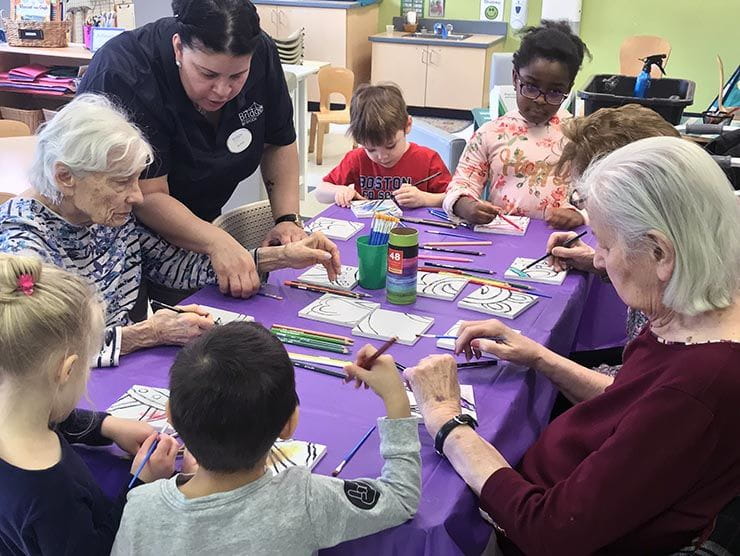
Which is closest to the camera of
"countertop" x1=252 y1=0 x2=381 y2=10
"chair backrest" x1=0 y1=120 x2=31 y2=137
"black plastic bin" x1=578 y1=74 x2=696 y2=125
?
"black plastic bin" x1=578 y1=74 x2=696 y2=125

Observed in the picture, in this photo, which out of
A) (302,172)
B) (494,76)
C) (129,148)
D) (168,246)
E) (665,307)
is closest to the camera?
(665,307)

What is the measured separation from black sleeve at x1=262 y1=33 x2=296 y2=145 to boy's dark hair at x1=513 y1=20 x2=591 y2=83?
0.81 m

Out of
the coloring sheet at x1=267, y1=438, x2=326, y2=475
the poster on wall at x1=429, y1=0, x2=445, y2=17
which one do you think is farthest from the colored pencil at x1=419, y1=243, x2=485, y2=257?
the poster on wall at x1=429, y1=0, x2=445, y2=17

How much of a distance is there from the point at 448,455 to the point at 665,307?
42 centimetres

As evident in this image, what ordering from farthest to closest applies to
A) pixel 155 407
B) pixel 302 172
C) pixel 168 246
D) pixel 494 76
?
pixel 302 172, pixel 494 76, pixel 168 246, pixel 155 407

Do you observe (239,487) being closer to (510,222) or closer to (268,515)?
(268,515)

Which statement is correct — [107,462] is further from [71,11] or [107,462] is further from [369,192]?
[71,11]

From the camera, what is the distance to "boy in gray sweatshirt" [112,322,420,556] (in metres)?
0.99

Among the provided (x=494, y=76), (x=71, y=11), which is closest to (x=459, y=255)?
(x=494, y=76)

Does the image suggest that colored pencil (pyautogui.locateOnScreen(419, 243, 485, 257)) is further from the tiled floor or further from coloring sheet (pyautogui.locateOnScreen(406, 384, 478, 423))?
the tiled floor

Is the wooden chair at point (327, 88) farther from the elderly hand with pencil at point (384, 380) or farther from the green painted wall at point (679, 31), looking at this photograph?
the elderly hand with pencil at point (384, 380)

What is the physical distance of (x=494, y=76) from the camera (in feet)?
15.0

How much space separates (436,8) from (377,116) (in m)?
5.74

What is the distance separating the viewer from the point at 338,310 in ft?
5.64
